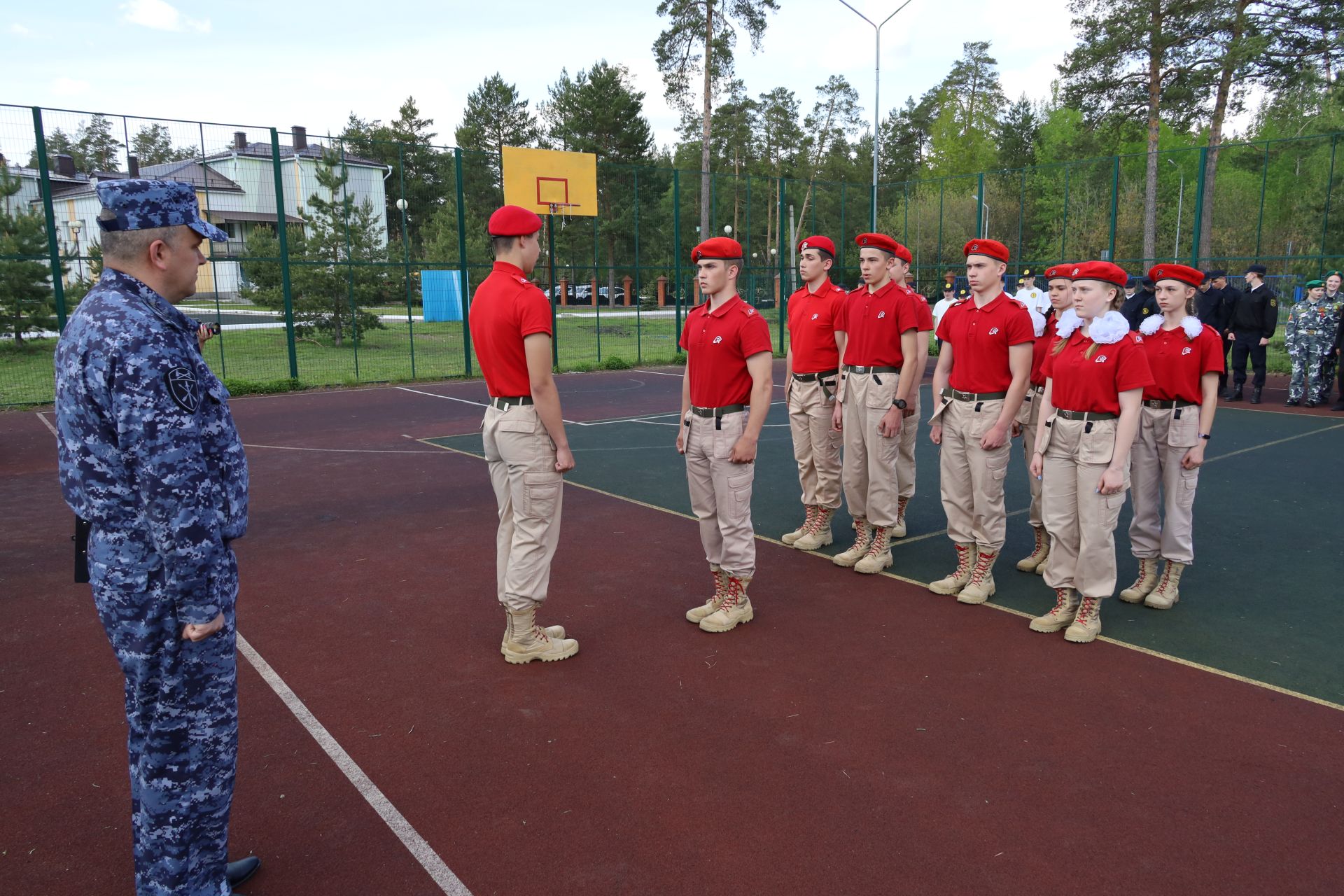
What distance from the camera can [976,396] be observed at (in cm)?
554

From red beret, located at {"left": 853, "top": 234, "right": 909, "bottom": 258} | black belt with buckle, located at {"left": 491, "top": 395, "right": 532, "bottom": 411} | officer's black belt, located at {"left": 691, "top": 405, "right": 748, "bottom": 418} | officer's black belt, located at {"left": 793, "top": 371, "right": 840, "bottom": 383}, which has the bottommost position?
officer's black belt, located at {"left": 691, "top": 405, "right": 748, "bottom": 418}

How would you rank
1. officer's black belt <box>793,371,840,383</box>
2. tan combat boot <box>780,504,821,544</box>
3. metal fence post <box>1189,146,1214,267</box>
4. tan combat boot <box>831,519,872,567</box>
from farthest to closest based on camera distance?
1. metal fence post <box>1189,146,1214,267</box>
2. tan combat boot <box>780,504,821,544</box>
3. officer's black belt <box>793,371,840,383</box>
4. tan combat boot <box>831,519,872,567</box>

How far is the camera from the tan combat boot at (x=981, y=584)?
5594 millimetres

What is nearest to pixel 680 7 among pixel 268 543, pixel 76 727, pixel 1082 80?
pixel 1082 80

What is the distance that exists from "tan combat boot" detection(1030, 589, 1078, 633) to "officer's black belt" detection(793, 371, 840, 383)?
230 centimetres

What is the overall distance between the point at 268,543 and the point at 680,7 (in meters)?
31.6

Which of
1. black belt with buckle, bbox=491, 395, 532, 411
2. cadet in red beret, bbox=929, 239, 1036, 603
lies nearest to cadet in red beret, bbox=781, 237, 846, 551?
cadet in red beret, bbox=929, 239, 1036, 603

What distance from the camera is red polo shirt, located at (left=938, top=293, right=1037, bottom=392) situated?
5352 mm

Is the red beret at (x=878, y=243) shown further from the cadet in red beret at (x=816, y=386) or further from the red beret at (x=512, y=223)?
the red beret at (x=512, y=223)

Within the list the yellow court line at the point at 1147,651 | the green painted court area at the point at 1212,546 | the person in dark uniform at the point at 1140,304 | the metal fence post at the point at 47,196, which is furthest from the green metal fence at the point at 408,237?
the yellow court line at the point at 1147,651

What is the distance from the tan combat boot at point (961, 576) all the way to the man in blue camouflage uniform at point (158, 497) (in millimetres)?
4339

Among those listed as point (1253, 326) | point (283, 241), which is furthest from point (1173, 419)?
point (283, 241)

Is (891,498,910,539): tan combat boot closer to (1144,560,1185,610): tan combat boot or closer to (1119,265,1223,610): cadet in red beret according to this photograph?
(1119,265,1223,610): cadet in red beret

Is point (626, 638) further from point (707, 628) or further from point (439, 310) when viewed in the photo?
point (439, 310)
